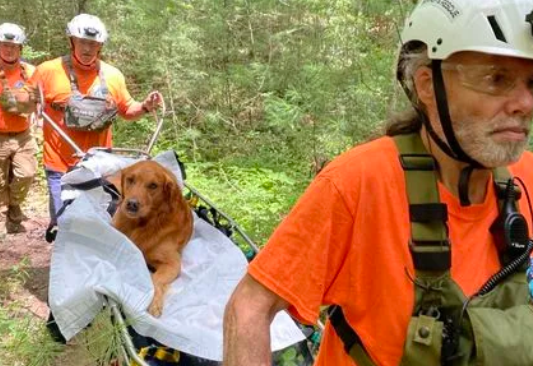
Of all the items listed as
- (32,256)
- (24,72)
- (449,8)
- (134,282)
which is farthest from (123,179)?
(449,8)

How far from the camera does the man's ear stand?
206cm

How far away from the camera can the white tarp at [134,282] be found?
3844 millimetres

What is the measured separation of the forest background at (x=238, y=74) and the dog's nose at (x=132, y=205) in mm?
3130

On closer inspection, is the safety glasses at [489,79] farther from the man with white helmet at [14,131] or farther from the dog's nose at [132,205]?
the man with white helmet at [14,131]

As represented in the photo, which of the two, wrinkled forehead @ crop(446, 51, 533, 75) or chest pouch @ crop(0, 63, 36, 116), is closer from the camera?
wrinkled forehead @ crop(446, 51, 533, 75)

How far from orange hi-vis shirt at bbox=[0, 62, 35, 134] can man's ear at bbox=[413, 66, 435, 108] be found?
6.07 metres

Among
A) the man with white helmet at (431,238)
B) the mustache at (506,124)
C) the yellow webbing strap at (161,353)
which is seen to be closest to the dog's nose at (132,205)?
the yellow webbing strap at (161,353)

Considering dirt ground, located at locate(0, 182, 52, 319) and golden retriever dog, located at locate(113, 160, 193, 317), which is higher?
golden retriever dog, located at locate(113, 160, 193, 317)

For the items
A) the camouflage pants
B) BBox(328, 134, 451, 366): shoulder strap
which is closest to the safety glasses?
BBox(328, 134, 451, 366): shoulder strap

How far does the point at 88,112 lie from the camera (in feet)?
20.1

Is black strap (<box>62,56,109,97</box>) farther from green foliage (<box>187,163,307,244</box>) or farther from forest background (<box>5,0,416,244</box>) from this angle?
forest background (<box>5,0,416,244</box>)

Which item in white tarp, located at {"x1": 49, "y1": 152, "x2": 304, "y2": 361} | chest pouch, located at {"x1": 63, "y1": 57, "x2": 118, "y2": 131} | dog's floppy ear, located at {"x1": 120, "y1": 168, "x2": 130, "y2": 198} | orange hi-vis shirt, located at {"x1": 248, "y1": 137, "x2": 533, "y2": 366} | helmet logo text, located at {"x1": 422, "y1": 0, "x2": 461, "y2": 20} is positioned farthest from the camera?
chest pouch, located at {"x1": 63, "y1": 57, "x2": 118, "y2": 131}

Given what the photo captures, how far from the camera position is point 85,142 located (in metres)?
6.42

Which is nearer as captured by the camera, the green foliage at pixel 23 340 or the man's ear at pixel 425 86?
the man's ear at pixel 425 86
